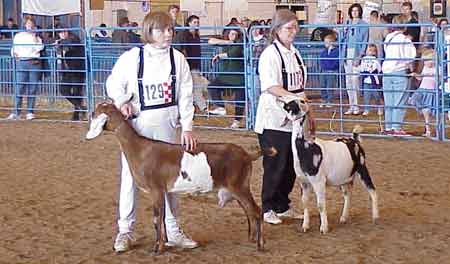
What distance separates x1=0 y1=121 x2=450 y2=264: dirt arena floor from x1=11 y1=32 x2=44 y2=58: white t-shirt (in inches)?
179

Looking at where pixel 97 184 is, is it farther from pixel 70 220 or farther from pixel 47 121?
pixel 47 121

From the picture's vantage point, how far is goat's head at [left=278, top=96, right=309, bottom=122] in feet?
20.2

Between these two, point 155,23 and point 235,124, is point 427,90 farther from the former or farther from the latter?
point 155,23

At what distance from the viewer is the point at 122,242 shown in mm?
5930

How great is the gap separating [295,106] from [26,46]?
31.4 ft

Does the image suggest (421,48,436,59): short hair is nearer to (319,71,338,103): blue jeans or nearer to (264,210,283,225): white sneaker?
(319,71,338,103): blue jeans

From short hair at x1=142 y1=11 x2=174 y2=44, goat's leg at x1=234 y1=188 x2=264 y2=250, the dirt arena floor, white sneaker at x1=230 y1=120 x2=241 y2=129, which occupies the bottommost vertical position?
the dirt arena floor

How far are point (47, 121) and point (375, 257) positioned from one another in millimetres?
9555

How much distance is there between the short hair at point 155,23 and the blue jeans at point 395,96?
6962 millimetres

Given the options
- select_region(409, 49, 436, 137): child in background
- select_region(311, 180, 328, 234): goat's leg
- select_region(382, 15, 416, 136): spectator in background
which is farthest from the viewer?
select_region(382, 15, 416, 136): spectator in background

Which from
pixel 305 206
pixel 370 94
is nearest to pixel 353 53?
pixel 370 94

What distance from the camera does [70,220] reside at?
6977 mm

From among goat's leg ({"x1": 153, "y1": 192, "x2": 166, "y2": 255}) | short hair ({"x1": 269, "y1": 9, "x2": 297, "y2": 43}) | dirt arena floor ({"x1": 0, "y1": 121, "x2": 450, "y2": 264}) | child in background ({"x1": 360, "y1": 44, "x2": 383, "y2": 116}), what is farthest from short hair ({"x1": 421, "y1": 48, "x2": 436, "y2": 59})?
goat's leg ({"x1": 153, "y1": 192, "x2": 166, "y2": 255})

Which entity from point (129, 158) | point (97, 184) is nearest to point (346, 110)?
point (97, 184)
